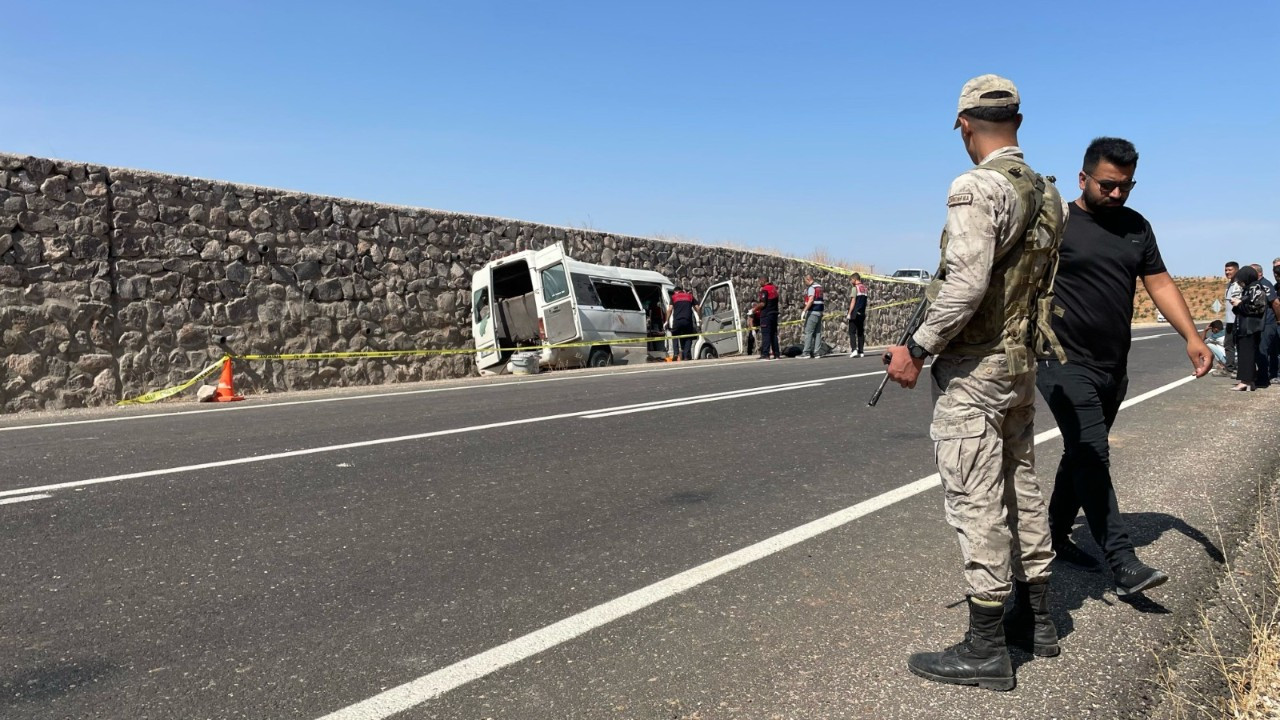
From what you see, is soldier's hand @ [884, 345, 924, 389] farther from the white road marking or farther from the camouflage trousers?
the white road marking

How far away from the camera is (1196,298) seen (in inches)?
2525

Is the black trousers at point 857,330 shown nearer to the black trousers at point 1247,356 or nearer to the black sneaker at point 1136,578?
the black trousers at point 1247,356

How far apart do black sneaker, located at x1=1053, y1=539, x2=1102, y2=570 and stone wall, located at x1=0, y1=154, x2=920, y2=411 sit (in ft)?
36.5

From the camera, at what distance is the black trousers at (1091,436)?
3537mm

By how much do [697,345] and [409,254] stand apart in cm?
685

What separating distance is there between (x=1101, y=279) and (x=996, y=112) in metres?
1.23

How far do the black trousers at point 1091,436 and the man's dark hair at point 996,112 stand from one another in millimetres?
1215

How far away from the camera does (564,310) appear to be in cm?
1540

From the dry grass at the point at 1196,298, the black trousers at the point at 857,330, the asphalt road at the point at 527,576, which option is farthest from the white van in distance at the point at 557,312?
the dry grass at the point at 1196,298

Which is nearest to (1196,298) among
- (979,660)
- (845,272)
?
(845,272)

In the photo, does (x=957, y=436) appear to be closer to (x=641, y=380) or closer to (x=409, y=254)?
(x=641, y=380)

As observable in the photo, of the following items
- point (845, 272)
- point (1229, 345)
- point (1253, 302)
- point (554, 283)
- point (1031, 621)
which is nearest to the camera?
point (1031, 621)

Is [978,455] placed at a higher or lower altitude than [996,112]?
lower

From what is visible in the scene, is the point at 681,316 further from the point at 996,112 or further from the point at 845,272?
the point at 845,272
